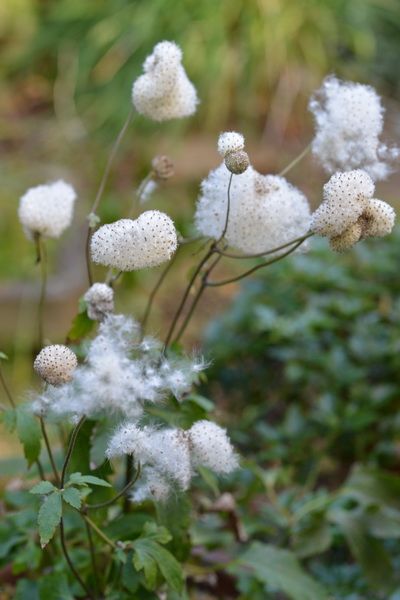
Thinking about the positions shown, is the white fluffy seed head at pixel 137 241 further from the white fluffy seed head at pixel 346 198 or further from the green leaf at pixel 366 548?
the green leaf at pixel 366 548

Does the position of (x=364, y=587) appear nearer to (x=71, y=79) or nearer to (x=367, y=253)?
(x=367, y=253)

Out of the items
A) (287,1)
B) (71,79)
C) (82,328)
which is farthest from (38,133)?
(82,328)

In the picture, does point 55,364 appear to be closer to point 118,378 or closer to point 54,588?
point 118,378

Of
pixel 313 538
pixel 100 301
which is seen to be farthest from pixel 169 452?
pixel 313 538

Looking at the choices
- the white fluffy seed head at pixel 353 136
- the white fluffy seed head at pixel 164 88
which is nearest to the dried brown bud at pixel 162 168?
the white fluffy seed head at pixel 164 88

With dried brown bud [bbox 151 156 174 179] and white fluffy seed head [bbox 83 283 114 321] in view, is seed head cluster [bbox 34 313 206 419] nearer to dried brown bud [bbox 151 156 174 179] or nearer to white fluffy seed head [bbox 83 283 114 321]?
white fluffy seed head [bbox 83 283 114 321]

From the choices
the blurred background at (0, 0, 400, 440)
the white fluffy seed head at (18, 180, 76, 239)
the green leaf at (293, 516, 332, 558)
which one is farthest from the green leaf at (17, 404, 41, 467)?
the blurred background at (0, 0, 400, 440)
